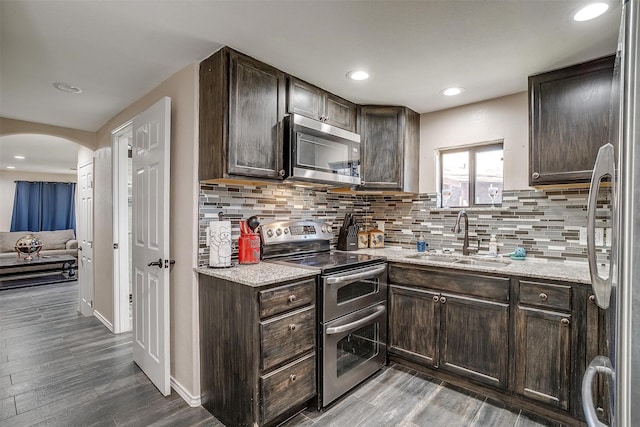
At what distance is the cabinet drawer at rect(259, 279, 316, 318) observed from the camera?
5.69 ft

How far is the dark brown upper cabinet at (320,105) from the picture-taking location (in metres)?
2.32

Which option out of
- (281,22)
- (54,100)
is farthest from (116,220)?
(281,22)

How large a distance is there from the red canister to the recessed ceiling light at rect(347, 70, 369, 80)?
1354 millimetres

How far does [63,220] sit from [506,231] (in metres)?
9.92

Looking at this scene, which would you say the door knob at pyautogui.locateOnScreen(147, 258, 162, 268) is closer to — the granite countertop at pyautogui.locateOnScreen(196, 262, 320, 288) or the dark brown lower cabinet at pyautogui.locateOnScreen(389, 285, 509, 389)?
the granite countertop at pyautogui.locateOnScreen(196, 262, 320, 288)

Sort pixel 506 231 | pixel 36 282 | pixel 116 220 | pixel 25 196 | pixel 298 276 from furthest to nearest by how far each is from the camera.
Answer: pixel 25 196
pixel 36 282
pixel 116 220
pixel 506 231
pixel 298 276

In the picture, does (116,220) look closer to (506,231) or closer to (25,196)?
(506,231)

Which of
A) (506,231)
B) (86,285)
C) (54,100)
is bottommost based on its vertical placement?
(86,285)

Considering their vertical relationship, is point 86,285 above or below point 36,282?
above

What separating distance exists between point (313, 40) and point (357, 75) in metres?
0.55

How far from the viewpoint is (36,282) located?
5.65 meters

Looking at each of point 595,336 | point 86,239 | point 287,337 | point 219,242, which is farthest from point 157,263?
point 595,336

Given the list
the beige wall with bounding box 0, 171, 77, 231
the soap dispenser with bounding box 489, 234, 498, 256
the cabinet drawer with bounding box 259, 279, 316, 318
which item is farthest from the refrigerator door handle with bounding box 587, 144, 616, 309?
the beige wall with bounding box 0, 171, 77, 231

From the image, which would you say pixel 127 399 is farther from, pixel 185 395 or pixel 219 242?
pixel 219 242
